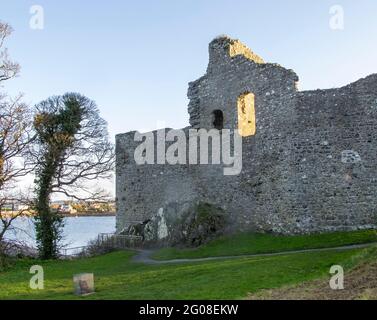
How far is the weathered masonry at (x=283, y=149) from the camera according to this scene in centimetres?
1834

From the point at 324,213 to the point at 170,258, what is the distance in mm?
6366

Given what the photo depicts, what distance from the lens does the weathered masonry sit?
60.2ft

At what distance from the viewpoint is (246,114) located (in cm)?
2222

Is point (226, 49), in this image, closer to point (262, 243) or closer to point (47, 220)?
point (262, 243)

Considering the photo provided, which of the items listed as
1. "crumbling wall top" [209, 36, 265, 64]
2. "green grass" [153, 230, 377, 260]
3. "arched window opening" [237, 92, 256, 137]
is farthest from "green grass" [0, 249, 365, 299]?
"crumbling wall top" [209, 36, 265, 64]

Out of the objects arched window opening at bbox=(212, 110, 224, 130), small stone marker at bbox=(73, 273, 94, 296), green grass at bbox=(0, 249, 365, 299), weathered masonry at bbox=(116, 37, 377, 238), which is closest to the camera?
green grass at bbox=(0, 249, 365, 299)

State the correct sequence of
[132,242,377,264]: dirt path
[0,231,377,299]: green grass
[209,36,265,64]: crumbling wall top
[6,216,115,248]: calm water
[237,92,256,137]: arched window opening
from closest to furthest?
[0,231,377,299]: green grass, [132,242,377,264]: dirt path, [237,92,256,137]: arched window opening, [209,36,265,64]: crumbling wall top, [6,216,115,248]: calm water

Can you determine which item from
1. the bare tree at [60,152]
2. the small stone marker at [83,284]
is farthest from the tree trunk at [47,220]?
the small stone marker at [83,284]

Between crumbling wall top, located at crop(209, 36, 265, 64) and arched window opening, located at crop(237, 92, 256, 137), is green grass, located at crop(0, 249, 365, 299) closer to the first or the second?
arched window opening, located at crop(237, 92, 256, 137)

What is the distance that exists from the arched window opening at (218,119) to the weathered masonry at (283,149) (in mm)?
49

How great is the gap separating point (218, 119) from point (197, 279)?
457 inches

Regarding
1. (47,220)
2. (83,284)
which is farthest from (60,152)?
(83,284)

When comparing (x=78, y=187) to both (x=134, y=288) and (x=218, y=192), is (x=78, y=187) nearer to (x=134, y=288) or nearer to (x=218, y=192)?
(x=218, y=192)

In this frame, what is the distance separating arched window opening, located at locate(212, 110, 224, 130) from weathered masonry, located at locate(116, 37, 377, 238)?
49 millimetres
